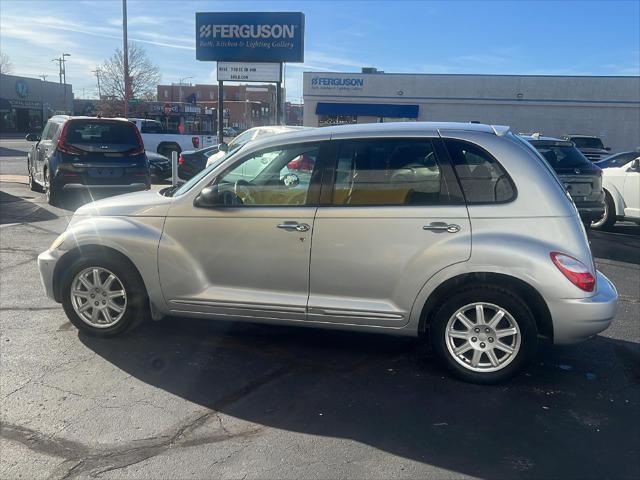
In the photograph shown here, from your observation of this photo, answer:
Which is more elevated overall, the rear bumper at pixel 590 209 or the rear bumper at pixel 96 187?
the rear bumper at pixel 590 209

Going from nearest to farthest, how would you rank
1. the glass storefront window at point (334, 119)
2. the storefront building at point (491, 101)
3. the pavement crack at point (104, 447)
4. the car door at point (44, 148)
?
the pavement crack at point (104, 447)
the car door at point (44, 148)
the storefront building at point (491, 101)
the glass storefront window at point (334, 119)

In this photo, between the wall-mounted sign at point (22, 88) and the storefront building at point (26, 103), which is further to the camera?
the wall-mounted sign at point (22, 88)

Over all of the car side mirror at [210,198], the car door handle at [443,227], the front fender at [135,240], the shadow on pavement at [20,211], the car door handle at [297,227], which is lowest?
the shadow on pavement at [20,211]

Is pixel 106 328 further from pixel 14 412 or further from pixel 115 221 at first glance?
pixel 14 412

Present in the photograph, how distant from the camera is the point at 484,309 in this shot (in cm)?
409

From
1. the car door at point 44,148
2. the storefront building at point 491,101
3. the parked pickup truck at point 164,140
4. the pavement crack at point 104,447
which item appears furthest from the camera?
the storefront building at point 491,101

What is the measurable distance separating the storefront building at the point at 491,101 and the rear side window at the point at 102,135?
84.4ft

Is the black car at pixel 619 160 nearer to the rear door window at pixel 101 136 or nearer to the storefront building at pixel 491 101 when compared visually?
the rear door window at pixel 101 136

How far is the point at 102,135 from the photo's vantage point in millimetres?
11797

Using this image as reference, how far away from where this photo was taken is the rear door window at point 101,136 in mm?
11578

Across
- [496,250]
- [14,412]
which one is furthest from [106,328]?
[496,250]

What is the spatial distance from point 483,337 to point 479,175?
3.70 ft

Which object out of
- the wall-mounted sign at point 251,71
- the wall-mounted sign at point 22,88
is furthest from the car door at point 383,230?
the wall-mounted sign at point 22,88

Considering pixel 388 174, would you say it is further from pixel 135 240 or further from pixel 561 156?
pixel 561 156
